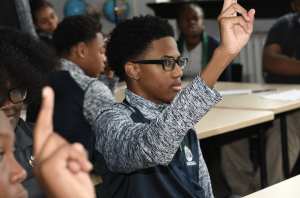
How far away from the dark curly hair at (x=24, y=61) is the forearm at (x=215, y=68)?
0.65 metres

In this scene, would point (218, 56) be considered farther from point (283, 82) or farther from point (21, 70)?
point (283, 82)

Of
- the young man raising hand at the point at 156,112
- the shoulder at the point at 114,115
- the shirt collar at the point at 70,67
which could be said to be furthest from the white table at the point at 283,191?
the shirt collar at the point at 70,67

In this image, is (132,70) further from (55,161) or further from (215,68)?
(55,161)

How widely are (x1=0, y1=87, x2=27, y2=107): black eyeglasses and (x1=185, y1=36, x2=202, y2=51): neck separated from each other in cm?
286

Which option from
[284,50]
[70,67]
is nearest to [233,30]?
[70,67]

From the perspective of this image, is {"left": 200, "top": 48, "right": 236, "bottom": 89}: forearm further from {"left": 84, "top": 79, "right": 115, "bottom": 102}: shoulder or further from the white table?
{"left": 84, "top": 79, "right": 115, "bottom": 102}: shoulder

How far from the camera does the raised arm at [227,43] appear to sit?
3.22ft

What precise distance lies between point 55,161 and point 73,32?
6.36 ft

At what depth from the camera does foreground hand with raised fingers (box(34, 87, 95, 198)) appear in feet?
1.56

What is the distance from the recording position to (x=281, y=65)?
3.03 metres

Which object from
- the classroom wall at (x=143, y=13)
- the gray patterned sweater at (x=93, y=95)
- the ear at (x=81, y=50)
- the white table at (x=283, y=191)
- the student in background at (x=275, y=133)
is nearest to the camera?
the white table at (x=283, y=191)

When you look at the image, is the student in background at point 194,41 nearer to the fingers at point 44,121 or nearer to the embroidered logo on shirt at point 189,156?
the embroidered logo on shirt at point 189,156

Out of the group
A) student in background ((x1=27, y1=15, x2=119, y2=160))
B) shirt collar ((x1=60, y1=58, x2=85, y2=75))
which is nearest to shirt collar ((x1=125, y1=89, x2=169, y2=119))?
student in background ((x1=27, y1=15, x2=119, y2=160))

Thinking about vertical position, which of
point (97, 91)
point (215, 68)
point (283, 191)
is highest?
point (215, 68)
